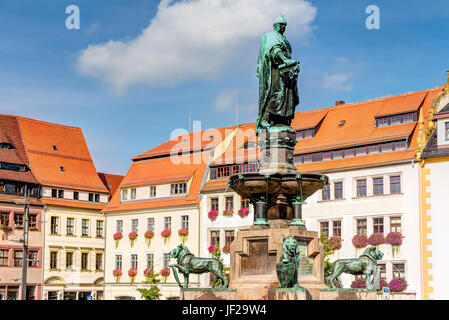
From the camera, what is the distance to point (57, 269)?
2387 inches

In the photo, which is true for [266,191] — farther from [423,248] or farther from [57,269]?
[57,269]

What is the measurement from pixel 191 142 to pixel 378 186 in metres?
18.4

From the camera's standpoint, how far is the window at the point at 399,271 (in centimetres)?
4344

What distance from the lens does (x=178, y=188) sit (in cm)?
5741

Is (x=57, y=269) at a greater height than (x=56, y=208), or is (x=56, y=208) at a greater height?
(x=56, y=208)

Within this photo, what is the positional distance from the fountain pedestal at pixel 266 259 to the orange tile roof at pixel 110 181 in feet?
173

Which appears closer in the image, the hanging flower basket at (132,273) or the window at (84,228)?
the hanging flower basket at (132,273)

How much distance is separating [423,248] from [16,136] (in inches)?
1389

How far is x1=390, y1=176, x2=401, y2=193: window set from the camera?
44.8 metres

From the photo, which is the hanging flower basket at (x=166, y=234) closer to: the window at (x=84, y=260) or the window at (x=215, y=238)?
the window at (x=215, y=238)

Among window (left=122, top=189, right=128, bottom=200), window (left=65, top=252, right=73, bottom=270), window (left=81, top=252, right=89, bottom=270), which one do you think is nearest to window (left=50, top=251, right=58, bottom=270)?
window (left=65, top=252, right=73, bottom=270)

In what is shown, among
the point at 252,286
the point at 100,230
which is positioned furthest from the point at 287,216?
the point at 100,230

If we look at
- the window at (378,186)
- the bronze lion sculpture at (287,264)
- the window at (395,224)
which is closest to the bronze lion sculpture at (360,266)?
the bronze lion sculpture at (287,264)
